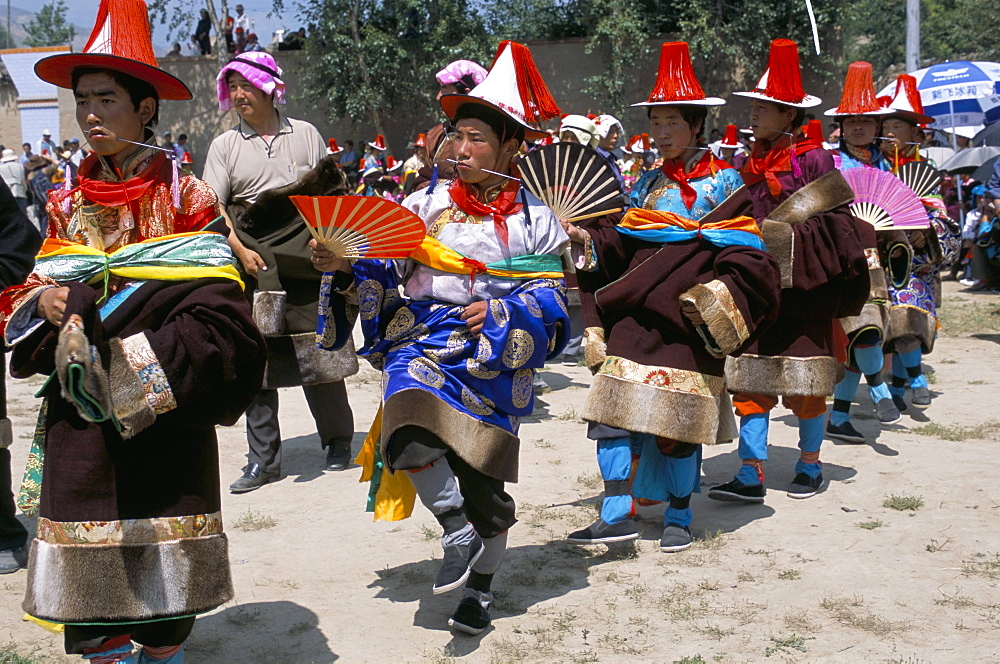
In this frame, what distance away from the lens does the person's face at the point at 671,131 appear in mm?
5047

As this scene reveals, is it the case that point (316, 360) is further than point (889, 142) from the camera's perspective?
No

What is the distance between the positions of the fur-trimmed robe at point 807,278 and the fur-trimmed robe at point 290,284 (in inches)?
88.9

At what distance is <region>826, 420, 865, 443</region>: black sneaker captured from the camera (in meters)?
7.27

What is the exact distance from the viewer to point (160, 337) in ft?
9.87

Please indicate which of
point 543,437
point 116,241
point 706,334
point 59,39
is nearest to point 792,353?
point 706,334

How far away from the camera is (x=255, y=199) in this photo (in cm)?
610

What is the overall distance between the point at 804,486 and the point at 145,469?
4.05m

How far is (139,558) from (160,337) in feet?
2.09

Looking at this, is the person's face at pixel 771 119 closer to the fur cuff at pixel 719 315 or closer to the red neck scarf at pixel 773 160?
the red neck scarf at pixel 773 160

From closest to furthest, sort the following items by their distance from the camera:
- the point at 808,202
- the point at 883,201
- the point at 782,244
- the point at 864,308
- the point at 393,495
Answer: the point at 393,495, the point at 782,244, the point at 808,202, the point at 883,201, the point at 864,308

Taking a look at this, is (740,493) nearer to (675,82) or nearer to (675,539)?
(675,539)

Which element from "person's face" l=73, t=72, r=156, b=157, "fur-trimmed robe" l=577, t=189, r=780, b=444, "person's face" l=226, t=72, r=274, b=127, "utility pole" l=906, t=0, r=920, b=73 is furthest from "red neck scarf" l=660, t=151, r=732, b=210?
"utility pole" l=906, t=0, r=920, b=73

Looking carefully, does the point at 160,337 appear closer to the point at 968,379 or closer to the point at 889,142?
the point at 889,142

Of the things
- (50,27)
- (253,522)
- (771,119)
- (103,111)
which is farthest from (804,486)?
(50,27)
